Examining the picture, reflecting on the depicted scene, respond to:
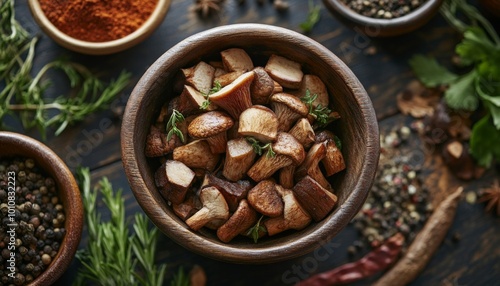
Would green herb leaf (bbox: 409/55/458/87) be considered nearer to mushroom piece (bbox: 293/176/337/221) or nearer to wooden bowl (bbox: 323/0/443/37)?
wooden bowl (bbox: 323/0/443/37)

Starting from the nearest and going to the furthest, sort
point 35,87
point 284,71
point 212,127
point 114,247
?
point 212,127
point 284,71
point 114,247
point 35,87

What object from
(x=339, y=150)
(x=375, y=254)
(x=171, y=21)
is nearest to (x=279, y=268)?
(x=375, y=254)

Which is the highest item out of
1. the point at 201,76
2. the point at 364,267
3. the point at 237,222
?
the point at 201,76

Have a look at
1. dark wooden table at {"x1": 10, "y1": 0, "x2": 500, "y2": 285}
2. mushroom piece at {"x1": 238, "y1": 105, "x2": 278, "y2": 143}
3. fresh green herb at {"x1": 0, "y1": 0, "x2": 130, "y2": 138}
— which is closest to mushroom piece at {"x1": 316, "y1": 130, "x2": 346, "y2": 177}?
mushroom piece at {"x1": 238, "y1": 105, "x2": 278, "y2": 143}

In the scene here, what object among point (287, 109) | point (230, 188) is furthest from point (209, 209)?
point (287, 109)

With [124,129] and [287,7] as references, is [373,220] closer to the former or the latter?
[287,7]

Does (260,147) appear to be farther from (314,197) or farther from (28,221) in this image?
(28,221)

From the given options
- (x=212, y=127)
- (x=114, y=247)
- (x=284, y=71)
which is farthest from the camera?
(x=114, y=247)

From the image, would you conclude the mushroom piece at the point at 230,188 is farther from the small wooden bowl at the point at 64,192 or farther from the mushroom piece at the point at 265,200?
the small wooden bowl at the point at 64,192
